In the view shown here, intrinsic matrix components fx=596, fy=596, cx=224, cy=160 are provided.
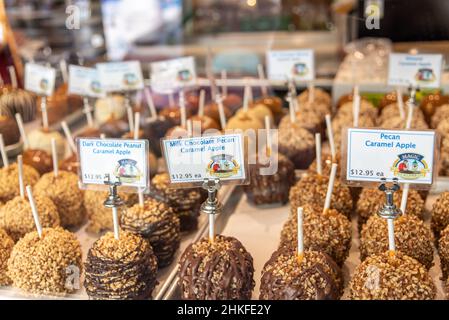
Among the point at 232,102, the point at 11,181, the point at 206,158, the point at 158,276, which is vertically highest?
the point at 206,158

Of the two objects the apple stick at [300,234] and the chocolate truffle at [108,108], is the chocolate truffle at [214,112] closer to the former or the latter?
the chocolate truffle at [108,108]

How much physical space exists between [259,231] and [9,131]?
1.43 m

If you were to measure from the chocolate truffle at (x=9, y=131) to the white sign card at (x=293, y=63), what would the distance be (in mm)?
1349

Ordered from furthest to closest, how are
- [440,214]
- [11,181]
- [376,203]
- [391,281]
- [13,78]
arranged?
[13,78] → [11,181] → [376,203] → [440,214] → [391,281]

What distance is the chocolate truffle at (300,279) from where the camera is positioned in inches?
61.9

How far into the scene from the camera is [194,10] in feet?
18.1

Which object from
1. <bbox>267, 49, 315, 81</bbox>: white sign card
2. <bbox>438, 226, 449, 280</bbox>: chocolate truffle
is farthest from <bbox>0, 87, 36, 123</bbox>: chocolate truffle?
<bbox>438, 226, 449, 280</bbox>: chocolate truffle

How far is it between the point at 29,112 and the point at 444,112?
89.5 inches

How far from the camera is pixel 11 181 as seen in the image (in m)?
2.40

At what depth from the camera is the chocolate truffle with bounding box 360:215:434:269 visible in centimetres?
182

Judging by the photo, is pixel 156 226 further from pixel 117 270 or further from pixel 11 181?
pixel 11 181

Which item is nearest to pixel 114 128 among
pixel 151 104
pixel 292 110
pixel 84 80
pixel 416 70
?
pixel 151 104

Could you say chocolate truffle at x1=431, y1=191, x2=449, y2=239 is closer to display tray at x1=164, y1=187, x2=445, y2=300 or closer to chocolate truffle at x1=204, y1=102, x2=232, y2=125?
display tray at x1=164, y1=187, x2=445, y2=300
